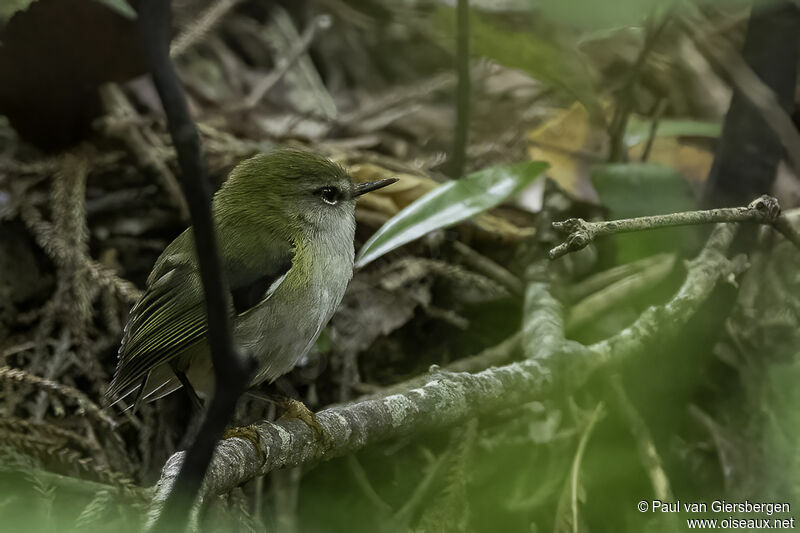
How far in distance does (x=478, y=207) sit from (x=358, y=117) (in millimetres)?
1873

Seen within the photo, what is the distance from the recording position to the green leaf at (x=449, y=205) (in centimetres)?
259

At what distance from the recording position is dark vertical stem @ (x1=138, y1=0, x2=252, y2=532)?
0.88m

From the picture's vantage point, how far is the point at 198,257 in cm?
99

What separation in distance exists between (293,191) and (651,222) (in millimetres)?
1364

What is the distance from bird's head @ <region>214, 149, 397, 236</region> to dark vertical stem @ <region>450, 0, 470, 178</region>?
725 millimetres

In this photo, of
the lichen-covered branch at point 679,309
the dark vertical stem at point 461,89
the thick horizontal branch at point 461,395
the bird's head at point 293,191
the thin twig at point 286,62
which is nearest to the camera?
the thick horizontal branch at point 461,395

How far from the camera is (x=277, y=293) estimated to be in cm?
245

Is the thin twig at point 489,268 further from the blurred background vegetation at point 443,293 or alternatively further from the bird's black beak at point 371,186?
the bird's black beak at point 371,186

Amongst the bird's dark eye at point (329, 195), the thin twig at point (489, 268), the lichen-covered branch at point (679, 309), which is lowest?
the lichen-covered branch at point (679, 309)

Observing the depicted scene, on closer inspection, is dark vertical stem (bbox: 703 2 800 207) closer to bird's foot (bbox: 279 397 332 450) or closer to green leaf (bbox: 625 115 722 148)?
green leaf (bbox: 625 115 722 148)

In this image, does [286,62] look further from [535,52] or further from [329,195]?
[329,195]

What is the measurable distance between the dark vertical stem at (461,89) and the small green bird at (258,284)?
758 mm

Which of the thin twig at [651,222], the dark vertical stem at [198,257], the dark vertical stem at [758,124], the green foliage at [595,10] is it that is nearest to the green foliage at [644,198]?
the dark vertical stem at [758,124]

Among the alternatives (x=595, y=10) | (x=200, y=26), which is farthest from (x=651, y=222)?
(x=200, y=26)
